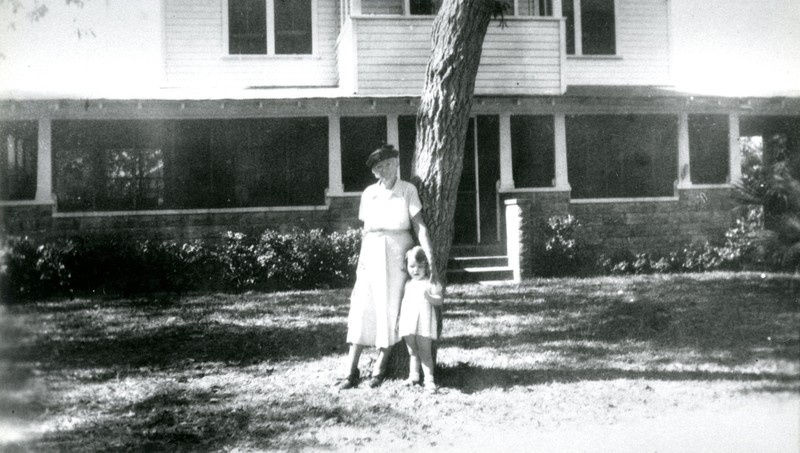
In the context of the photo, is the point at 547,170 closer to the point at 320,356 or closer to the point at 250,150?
the point at 250,150

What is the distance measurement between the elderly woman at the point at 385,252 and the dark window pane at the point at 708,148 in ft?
17.5

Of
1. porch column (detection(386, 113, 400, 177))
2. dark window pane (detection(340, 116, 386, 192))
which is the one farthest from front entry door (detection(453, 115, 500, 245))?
dark window pane (detection(340, 116, 386, 192))

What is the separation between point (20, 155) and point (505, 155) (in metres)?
7.84

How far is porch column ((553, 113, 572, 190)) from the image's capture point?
1208cm

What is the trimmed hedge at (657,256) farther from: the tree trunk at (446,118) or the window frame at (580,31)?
the window frame at (580,31)

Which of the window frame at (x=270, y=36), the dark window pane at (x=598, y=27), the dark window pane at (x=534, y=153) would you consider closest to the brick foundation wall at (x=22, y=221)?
the window frame at (x=270, y=36)

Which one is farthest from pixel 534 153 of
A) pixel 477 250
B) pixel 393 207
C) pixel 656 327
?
pixel 393 207

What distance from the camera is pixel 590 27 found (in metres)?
13.4

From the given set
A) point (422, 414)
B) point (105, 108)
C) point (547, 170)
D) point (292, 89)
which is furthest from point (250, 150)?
point (422, 414)

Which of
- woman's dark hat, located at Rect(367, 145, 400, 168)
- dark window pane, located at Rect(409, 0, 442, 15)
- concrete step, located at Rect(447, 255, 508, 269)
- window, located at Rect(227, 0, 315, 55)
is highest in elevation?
dark window pane, located at Rect(409, 0, 442, 15)

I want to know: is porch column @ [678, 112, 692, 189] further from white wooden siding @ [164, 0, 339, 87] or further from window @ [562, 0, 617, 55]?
white wooden siding @ [164, 0, 339, 87]

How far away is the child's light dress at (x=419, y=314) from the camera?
509 centimetres

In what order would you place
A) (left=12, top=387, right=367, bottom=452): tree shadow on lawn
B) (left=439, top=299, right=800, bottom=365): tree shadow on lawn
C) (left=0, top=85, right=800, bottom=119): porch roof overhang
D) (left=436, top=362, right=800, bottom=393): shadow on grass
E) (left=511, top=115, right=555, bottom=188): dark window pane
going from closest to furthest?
(left=12, top=387, right=367, bottom=452): tree shadow on lawn
(left=436, top=362, right=800, bottom=393): shadow on grass
(left=439, top=299, right=800, bottom=365): tree shadow on lawn
(left=0, top=85, right=800, bottom=119): porch roof overhang
(left=511, top=115, right=555, bottom=188): dark window pane

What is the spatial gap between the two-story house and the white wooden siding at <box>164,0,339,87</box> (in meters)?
0.02
